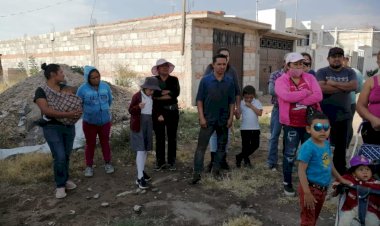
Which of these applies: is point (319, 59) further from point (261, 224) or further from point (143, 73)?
point (261, 224)

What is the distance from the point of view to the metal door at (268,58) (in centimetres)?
1603

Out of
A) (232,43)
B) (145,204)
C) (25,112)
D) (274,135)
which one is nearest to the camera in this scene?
(145,204)

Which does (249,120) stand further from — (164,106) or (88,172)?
(88,172)

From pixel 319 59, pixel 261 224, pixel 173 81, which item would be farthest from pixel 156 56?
pixel 319 59

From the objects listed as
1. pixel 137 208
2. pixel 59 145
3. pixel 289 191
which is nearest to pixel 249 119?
pixel 289 191

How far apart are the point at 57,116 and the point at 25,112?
4775mm

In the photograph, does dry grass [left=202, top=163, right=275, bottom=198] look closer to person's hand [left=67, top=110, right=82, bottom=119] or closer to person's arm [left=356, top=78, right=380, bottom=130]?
person's arm [left=356, top=78, right=380, bottom=130]

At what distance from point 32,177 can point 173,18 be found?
8384 millimetres

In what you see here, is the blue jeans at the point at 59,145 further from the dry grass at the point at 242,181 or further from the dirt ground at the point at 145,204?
the dry grass at the point at 242,181

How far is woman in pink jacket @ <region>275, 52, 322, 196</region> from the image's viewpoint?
3.76 m

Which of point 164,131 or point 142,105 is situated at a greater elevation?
point 142,105

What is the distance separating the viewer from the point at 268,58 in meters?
16.4

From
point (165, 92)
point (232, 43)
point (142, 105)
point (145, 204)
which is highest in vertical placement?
point (232, 43)

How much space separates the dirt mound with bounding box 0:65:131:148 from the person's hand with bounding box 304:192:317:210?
5.85 metres
